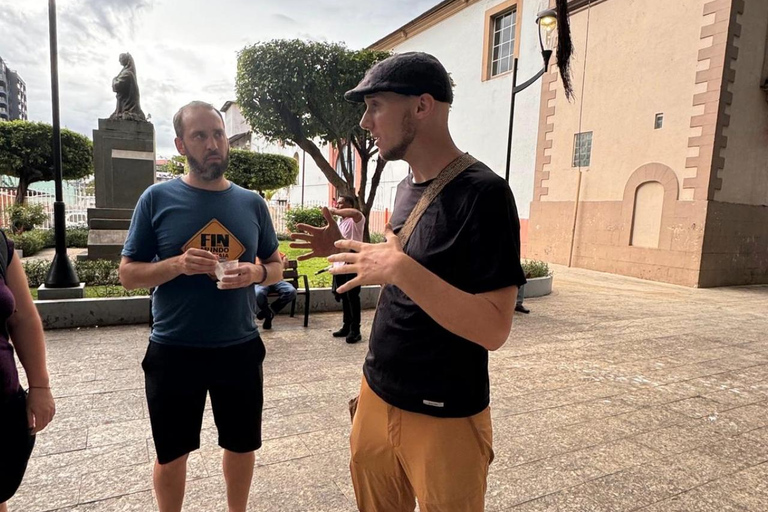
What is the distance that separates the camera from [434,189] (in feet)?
4.45

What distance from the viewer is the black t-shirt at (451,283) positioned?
1.22m

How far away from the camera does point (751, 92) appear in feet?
33.9

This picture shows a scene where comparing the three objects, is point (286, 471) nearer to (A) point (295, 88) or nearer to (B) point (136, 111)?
(A) point (295, 88)

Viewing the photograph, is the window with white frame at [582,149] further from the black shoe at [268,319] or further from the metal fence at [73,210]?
the black shoe at [268,319]

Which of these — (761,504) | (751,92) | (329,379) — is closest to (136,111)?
(329,379)

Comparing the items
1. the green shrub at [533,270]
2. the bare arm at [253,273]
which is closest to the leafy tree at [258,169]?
the green shrub at [533,270]

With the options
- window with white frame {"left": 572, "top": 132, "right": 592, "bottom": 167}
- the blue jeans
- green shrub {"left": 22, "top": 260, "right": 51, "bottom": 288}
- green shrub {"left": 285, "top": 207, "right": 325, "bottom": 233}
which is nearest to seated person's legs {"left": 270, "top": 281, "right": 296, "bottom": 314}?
the blue jeans

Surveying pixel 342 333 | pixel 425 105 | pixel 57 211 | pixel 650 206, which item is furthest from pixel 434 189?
pixel 650 206

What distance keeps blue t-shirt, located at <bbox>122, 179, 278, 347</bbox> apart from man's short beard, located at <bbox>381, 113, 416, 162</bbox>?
33.9 inches

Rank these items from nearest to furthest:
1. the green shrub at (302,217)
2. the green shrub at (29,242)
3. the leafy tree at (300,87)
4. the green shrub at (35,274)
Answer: the green shrub at (35,274), the leafy tree at (300,87), the green shrub at (29,242), the green shrub at (302,217)

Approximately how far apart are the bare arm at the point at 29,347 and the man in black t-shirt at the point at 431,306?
1.13m

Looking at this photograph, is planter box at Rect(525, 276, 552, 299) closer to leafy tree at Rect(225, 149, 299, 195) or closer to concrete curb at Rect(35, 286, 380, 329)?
concrete curb at Rect(35, 286, 380, 329)

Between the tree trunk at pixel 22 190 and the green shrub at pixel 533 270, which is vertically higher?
the tree trunk at pixel 22 190

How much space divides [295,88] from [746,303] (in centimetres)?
994
